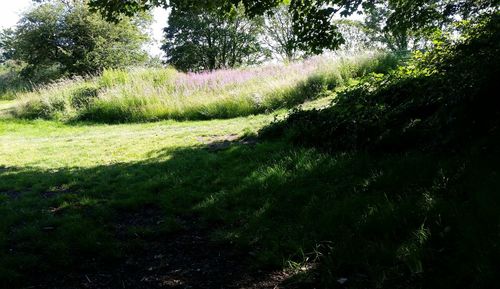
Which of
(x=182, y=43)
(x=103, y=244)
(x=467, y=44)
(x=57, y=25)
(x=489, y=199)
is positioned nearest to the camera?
(x=489, y=199)

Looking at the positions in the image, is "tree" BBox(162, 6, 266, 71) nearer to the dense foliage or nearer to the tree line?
the tree line

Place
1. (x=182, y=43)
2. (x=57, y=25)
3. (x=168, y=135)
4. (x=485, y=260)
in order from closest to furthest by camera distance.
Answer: (x=485, y=260), (x=168, y=135), (x=57, y=25), (x=182, y=43)

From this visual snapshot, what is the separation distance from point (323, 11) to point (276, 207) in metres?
3.24

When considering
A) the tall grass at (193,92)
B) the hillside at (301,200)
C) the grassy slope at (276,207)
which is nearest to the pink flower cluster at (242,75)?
the tall grass at (193,92)

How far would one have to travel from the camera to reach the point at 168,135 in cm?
966

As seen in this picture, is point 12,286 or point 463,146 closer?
point 12,286

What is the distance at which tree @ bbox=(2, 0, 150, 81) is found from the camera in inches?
1108

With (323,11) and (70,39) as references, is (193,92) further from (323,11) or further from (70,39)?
→ (70,39)

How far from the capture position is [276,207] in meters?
4.07

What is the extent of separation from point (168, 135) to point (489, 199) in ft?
25.5

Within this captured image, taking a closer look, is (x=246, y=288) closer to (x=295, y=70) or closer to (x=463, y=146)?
(x=463, y=146)

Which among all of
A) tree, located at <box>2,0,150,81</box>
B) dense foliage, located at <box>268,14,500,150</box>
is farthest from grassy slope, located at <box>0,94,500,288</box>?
tree, located at <box>2,0,150,81</box>

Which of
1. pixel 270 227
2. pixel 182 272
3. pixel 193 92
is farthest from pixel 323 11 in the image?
pixel 193 92

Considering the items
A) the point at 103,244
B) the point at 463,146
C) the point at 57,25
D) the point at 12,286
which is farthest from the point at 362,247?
the point at 57,25
